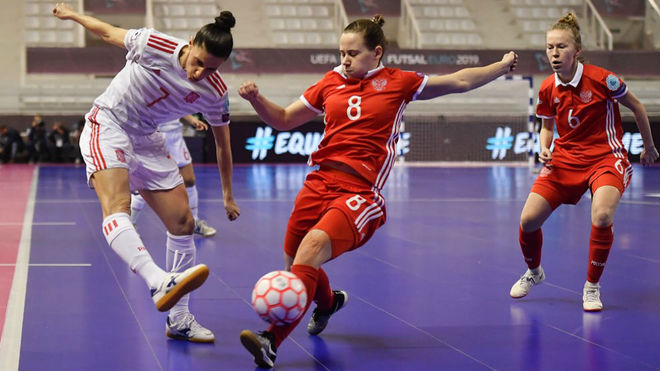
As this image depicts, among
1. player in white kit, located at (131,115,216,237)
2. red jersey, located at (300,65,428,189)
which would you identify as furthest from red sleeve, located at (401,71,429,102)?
player in white kit, located at (131,115,216,237)

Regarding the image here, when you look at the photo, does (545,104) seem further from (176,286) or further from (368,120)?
(176,286)

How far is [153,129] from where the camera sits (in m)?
4.68

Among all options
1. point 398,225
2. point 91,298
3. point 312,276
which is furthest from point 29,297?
point 398,225

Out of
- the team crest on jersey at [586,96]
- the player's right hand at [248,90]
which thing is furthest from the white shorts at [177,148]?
the player's right hand at [248,90]

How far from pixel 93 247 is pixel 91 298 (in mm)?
2423

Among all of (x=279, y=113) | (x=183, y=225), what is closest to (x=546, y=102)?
(x=279, y=113)

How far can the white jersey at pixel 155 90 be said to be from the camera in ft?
14.4

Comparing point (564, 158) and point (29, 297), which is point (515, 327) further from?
point (29, 297)

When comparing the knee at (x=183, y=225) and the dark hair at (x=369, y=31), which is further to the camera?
the knee at (x=183, y=225)

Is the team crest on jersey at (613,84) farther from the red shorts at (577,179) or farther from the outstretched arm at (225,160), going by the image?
the outstretched arm at (225,160)

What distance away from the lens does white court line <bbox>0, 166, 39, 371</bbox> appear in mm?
4089

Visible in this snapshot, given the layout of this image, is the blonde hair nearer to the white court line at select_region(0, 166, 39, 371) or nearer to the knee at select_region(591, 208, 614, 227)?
the knee at select_region(591, 208, 614, 227)

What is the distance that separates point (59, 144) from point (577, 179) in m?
18.3

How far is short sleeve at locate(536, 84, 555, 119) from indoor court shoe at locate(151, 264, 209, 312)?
281cm
